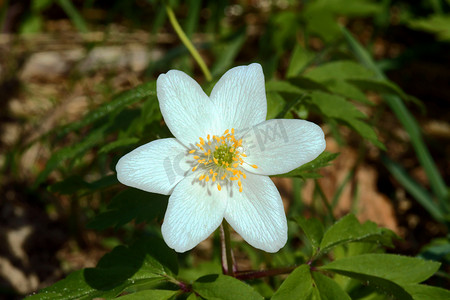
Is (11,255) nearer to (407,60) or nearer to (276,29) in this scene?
(276,29)

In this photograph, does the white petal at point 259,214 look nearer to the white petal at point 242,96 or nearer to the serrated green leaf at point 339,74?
the white petal at point 242,96

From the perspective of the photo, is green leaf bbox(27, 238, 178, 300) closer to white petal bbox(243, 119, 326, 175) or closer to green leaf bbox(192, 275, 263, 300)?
green leaf bbox(192, 275, 263, 300)

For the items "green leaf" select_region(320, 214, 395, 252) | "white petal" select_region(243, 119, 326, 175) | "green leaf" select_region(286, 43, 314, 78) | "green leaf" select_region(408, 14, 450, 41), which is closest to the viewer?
"white petal" select_region(243, 119, 326, 175)

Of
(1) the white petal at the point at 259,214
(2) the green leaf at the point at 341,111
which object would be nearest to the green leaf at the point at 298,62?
(2) the green leaf at the point at 341,111

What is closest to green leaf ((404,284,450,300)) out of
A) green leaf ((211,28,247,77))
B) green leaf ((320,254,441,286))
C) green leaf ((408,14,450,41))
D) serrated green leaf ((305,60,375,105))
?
green leaf ((320,254,441,286))


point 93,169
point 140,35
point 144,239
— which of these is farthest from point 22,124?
point 144,239

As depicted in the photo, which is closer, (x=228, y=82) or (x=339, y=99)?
(x=228, y=82)
